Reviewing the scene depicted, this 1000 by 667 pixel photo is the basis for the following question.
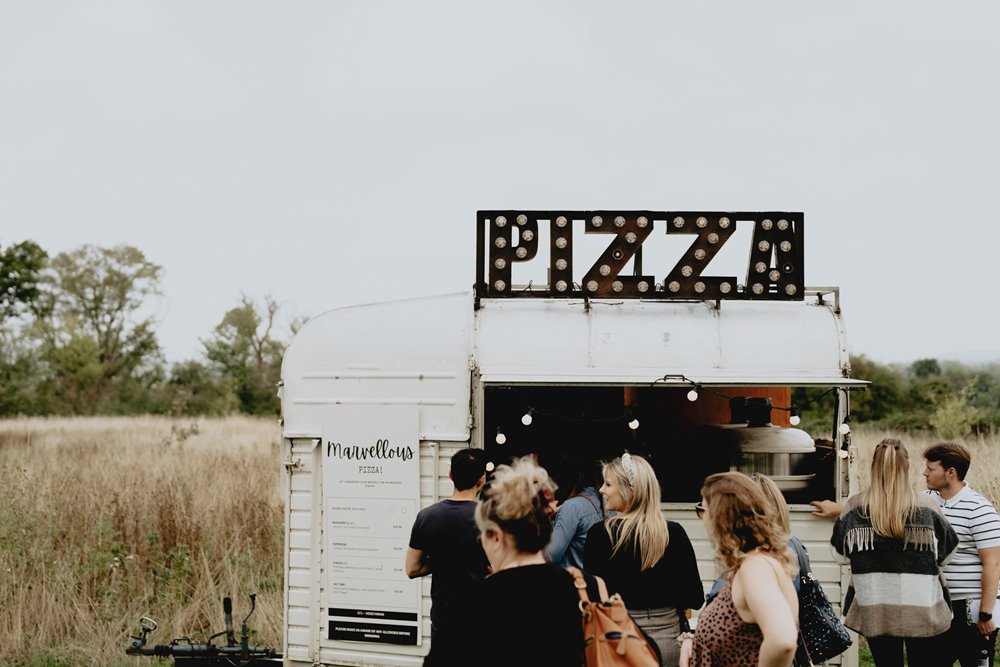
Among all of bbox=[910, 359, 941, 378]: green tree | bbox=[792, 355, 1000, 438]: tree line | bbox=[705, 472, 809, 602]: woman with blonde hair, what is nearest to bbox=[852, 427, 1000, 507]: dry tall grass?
bbox=[792, 355, 1000, 438]: tree line

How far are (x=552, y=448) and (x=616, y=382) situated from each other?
1.60 meters

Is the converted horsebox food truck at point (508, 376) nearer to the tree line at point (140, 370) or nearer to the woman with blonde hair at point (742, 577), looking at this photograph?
the woman with blonde hair at point (742, 577)

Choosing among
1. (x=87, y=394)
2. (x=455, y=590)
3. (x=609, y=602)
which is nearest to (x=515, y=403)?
(x=455, y=590)

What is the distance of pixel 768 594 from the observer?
10.8ft

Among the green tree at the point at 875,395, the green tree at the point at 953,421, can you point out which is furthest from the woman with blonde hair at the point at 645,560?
the green tree at the point at 875,395

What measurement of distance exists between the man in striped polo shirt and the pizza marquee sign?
1.91 meters

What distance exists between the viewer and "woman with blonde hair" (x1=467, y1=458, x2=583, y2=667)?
116 inches

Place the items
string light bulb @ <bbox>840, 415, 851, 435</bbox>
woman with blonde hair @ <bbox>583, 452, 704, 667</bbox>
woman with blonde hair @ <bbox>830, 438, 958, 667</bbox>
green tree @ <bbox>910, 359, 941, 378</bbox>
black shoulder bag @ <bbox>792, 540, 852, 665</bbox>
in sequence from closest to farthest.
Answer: black shoulder bag @ <bbox>792, 540, 852, 665</bbox> → woman with blonde hair @ <bbox>583, 452, 704, 667</bbox> → woman with blonde hair @ <bbox>830, 438, 958, 667</bbox> → string light bulb @ <bbox>840, 415, 851, 435</bbox> → green tree @ <bbox>910, 359, 941, 378</bbox>

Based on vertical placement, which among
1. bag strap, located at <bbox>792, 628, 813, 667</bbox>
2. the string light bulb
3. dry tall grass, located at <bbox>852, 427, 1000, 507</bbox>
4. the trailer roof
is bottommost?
bag strap, located at <bbox>792, 628, 813, 667</bbox>

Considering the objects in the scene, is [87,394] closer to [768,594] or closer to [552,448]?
[552,448]

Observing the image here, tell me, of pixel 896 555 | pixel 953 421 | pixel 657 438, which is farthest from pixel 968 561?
pixel 953 421

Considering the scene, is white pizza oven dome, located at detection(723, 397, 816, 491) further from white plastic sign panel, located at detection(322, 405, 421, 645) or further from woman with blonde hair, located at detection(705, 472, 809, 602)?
woman with blonde hair, located at detection(705, 472, 809, 602)

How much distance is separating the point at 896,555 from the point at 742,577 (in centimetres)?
167

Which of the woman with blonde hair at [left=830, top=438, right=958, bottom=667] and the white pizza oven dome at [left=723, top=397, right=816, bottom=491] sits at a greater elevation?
the white pizza oven dome at [left=723, top=397, right=816, bottom=491]
